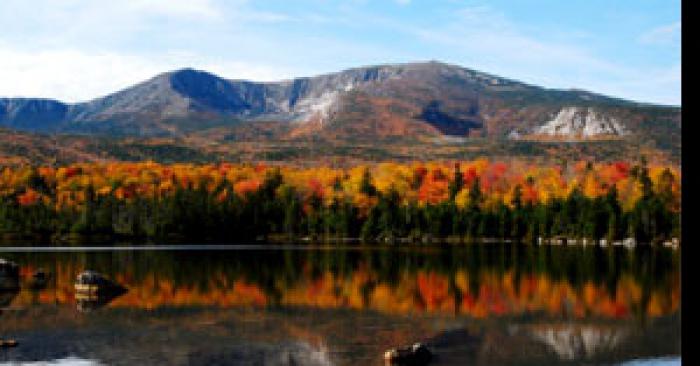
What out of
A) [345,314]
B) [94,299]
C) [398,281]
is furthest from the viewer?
[398,281]

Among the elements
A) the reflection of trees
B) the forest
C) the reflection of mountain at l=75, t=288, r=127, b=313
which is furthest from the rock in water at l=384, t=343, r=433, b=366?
the forest

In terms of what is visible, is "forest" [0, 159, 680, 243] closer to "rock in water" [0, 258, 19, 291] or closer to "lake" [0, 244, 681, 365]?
"lake" [0, 244, 681, 365]

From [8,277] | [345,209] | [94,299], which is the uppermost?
[345,209]

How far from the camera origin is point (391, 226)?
12775 centimetres

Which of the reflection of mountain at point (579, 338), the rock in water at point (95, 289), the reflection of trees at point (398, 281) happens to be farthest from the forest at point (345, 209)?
the reflection of mountain at point (579, 338)

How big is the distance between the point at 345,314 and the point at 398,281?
16.9m

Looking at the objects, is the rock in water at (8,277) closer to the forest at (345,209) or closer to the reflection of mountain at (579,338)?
the reflection of mountain at (579,338)

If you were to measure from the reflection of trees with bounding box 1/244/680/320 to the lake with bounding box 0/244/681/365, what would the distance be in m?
0.13

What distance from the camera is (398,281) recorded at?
5484 centimetres

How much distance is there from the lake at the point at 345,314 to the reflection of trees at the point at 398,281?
0.43 feet

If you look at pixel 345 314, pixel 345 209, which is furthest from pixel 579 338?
pixel 345 209

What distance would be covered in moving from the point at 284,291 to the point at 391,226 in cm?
7970

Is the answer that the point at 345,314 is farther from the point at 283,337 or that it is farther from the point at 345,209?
the point at 345,209
